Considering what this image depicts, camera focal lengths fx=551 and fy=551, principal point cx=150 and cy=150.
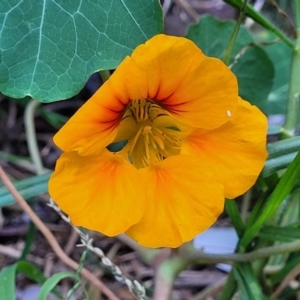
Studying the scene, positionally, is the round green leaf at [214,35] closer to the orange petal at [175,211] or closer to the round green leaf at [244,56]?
the round green leaf at [244,56]

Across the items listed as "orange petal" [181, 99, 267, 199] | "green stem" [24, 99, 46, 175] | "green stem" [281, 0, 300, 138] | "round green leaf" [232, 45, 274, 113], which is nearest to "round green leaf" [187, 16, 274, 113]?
"round green leaf" [232, 45, 274, 113]

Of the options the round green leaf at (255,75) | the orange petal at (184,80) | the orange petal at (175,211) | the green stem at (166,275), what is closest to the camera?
the orange petal at (184,80)

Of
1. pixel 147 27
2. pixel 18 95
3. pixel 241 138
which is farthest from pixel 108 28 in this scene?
pixel 241 138

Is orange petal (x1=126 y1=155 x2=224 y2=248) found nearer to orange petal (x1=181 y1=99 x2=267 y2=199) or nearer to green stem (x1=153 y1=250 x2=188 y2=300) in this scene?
orange petal (x1=181 y1=99 x2=267 y2=199)

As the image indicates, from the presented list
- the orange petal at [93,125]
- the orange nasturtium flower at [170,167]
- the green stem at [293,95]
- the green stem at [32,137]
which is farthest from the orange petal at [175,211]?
the green stem at [32,137]

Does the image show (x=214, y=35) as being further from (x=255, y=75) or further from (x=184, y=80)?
(x=184, y=80)

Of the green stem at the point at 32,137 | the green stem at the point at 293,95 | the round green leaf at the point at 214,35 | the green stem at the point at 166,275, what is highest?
the green stem at the point at 293,95
